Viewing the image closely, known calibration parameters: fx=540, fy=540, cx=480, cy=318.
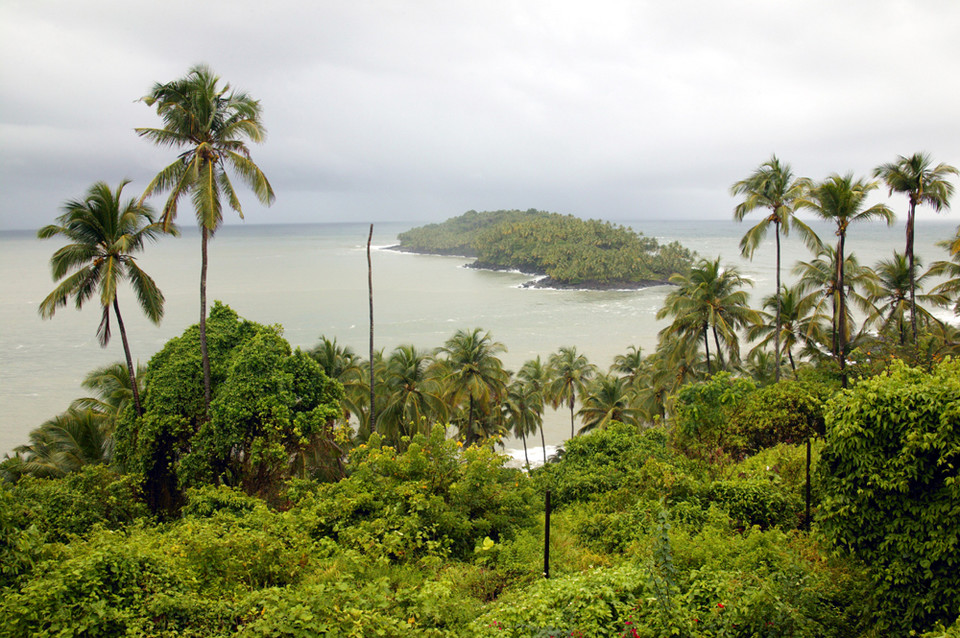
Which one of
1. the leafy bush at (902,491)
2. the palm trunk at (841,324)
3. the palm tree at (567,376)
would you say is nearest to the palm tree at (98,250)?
the leafy bush at (902,491)

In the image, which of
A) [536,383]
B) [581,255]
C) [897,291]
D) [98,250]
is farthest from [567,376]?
[581,255]

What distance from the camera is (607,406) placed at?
79.0 feet

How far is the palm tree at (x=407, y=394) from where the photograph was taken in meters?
21.1

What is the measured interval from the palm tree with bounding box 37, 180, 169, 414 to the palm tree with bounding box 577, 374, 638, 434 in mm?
17440

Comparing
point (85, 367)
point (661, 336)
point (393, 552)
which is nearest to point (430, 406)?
point (661, 336)

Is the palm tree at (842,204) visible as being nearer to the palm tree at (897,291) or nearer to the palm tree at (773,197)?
the palm tree at (773,197)

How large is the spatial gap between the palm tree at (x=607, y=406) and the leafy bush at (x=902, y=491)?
55.6 ft

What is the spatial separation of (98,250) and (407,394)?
1106cm

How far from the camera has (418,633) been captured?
19.2ft

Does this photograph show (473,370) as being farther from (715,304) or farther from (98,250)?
(98,250)

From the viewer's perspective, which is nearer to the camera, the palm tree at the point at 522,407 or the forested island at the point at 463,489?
the forested island at the point at 463,489

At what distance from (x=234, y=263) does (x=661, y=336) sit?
363ft

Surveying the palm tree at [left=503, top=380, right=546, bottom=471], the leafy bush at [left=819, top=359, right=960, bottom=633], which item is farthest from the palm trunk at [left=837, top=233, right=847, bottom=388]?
the leafy bush at [left=819, top=359, right=960, bottom=633]

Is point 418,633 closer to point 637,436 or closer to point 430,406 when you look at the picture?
point 637,436
